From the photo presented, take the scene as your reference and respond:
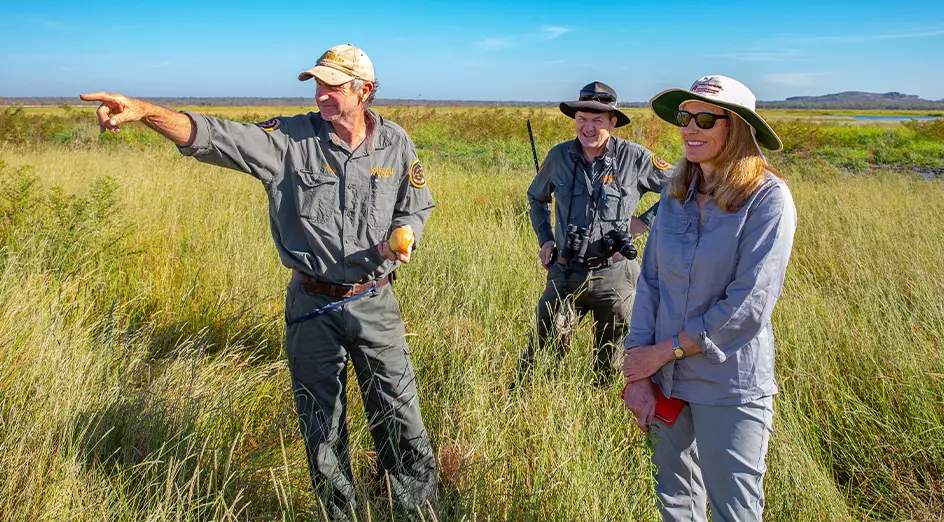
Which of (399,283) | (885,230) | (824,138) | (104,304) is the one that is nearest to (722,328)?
(399,283)

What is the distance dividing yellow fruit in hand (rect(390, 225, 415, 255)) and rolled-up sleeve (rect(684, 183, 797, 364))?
3.81ft

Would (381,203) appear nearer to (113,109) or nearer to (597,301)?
(113,109)

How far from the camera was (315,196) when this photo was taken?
2594 mm

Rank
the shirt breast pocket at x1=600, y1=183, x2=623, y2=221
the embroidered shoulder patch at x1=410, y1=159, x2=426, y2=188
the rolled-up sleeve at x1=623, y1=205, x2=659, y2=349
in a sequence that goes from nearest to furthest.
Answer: the rolled-up sleeve at x1=623, y1=205, x2=659, y2=349
the embroidered shoulder patch at x1=410, y1=159, x2=426, y2=188
the shirt breast pocket at x1=600, y1=183, x2=623, y2=221

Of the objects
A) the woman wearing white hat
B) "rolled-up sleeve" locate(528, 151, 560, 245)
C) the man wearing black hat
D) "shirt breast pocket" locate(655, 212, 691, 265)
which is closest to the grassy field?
the man wearing black hat

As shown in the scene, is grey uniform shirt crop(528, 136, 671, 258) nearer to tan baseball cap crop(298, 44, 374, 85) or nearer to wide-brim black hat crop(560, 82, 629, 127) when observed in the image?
wide-brim black hat crop(560, 82, 629, 127)

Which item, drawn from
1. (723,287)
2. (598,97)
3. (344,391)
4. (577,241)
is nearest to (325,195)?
(344,391)

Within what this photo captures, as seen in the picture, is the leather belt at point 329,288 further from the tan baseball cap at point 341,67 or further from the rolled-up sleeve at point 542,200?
the rolled-up sleeve at point 542,200

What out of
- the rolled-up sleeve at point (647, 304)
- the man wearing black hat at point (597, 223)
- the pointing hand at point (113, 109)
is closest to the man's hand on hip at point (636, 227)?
the man wearing black hat at point (597, 223)

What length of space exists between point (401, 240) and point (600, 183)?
147 cm

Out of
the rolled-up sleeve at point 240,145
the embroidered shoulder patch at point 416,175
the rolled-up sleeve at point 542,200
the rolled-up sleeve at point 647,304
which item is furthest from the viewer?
the rolled-up sleeve at point 542,200

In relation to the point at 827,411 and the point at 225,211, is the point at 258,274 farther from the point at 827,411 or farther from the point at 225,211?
the point at 827,411

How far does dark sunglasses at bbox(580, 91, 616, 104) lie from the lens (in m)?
3.47

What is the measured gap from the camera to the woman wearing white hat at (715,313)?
5.90 ft
